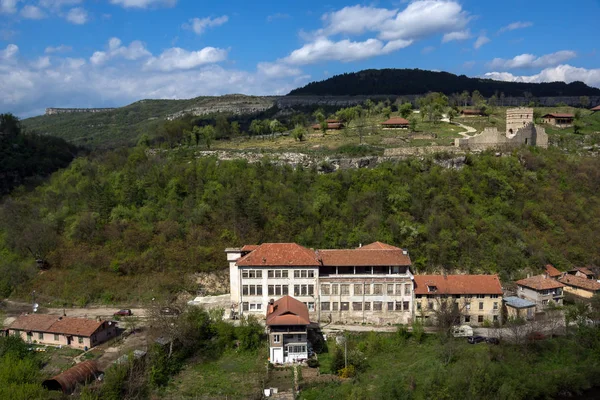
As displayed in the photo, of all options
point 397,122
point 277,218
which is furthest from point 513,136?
point 277,218

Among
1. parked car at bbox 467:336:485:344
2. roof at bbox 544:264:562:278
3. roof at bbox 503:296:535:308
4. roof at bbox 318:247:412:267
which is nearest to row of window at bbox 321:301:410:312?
roof at bbox 318:247:412:267

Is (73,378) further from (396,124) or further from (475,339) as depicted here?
(396,124)

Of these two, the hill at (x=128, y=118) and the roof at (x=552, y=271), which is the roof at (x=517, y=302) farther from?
the hill at (x=128, y=118)

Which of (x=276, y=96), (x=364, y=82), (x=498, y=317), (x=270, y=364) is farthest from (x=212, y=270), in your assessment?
(x=364, y=82)

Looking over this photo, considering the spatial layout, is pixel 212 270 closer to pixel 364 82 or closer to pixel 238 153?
pixel 238 153

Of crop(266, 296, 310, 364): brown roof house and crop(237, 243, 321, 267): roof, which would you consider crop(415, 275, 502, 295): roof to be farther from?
crop(266, 296, 310, 364): brown roof house
